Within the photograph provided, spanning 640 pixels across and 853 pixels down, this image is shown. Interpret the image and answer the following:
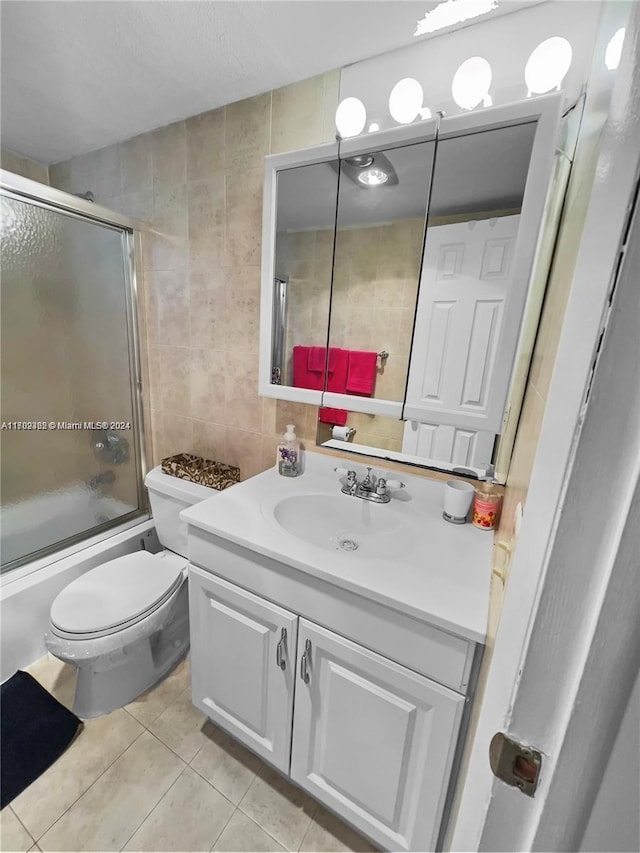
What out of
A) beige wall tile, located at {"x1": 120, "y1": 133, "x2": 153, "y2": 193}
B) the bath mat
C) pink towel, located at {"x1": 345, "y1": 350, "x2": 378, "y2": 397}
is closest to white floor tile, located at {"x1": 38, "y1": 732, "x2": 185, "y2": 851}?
the bath mat

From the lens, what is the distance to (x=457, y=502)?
973mm

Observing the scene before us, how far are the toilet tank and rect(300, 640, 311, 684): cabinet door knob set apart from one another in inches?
28.4

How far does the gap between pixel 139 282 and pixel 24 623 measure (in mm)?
1459

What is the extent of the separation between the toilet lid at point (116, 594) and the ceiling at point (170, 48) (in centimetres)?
167

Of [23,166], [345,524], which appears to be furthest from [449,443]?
[23,166]

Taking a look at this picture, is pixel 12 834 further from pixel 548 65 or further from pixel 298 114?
pixel 548 65

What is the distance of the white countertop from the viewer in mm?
671

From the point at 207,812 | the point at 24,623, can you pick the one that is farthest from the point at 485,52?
the point at 24,623

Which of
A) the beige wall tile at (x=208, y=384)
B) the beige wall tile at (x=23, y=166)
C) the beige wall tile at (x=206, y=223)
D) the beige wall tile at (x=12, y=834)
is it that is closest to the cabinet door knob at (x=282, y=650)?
the beige wall tile at (x=12, y=834)

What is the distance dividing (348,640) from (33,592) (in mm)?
1299

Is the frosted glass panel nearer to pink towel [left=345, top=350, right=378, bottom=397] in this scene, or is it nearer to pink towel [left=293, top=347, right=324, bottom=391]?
pink towel [left=293, top=347, right=324, bottom=391]

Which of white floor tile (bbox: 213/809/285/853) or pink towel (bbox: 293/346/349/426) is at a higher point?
pink towel (bbox: 293/346/349/426)

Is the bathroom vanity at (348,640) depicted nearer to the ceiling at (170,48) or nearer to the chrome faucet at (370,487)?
the chrome faucet at (370,487)

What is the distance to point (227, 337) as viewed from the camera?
1390mm
